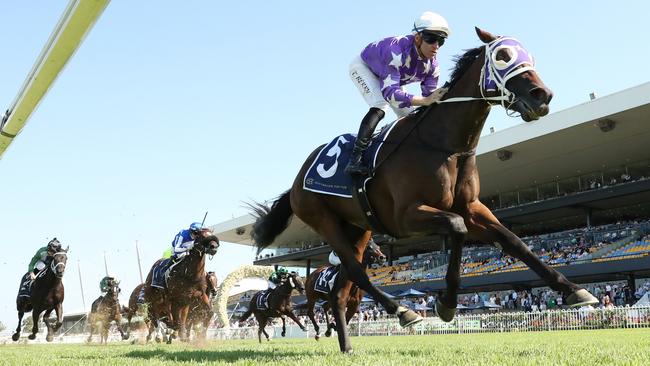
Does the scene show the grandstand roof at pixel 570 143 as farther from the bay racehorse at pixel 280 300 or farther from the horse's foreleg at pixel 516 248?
the horse's foreleg at pixel 516 248

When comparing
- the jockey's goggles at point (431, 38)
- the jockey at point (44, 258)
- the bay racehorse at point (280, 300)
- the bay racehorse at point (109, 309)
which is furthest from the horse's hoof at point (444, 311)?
the bay racehorse at point (109, 309)

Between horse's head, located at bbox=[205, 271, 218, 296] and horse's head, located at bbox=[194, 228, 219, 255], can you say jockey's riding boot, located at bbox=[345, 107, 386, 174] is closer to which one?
horse's head, located at bbox=[194, 228, 219, 255]

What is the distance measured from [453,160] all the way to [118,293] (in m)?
16.9

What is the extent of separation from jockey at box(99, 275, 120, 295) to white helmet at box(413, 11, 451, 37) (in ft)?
53.6

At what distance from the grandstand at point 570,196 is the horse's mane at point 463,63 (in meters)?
23.7

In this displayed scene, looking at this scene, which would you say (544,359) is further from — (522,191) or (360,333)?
(522,191)

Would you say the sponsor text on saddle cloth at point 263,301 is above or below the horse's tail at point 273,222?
below

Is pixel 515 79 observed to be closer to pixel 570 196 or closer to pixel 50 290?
pixel 50 290

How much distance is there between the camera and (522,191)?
39875 mm

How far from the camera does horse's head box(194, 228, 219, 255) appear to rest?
39.0 feet

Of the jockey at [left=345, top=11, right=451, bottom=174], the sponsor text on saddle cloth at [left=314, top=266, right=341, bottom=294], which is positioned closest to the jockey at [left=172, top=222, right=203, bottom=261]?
the sponsor text on saddle cloth at [left=314, top=266, right=341, bottom=294]

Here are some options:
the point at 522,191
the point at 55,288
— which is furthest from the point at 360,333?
the point at 55,288

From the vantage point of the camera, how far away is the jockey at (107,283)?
1977cm

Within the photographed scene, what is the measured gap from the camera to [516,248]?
5430 mm
